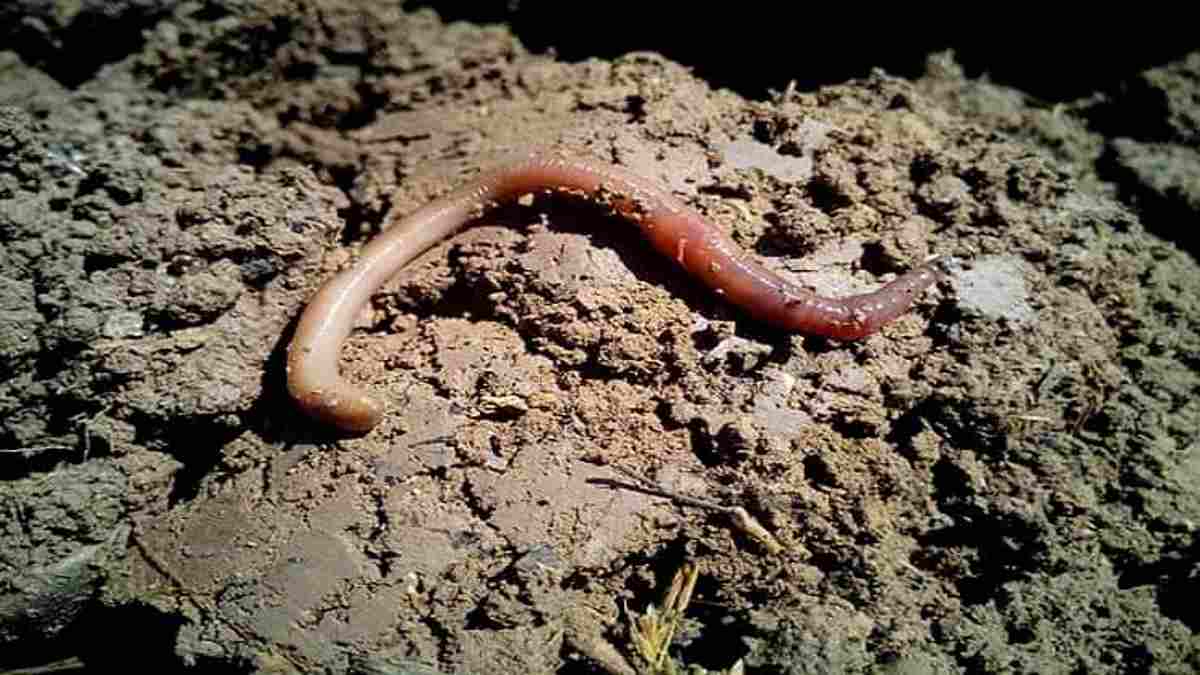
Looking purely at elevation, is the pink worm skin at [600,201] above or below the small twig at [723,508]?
above

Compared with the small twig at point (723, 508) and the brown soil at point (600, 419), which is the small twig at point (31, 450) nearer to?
the brown soil at point (600, 419)

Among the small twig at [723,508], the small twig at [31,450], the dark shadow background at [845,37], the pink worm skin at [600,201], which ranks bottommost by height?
the small twig at [31,450]

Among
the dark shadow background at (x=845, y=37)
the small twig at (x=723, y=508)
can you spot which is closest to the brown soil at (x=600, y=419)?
the small twig at (x=723, y=508)

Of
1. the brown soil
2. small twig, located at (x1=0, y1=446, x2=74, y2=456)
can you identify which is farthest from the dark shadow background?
small twig, located at (x1=0, y1=446, x2=74, y2=456)

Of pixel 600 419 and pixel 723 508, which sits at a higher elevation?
pixel 600 419

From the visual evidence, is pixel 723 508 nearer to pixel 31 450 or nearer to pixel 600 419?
pixel 600 419

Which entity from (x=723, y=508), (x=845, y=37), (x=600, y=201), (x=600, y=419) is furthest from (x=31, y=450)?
(x=845, y=37)
